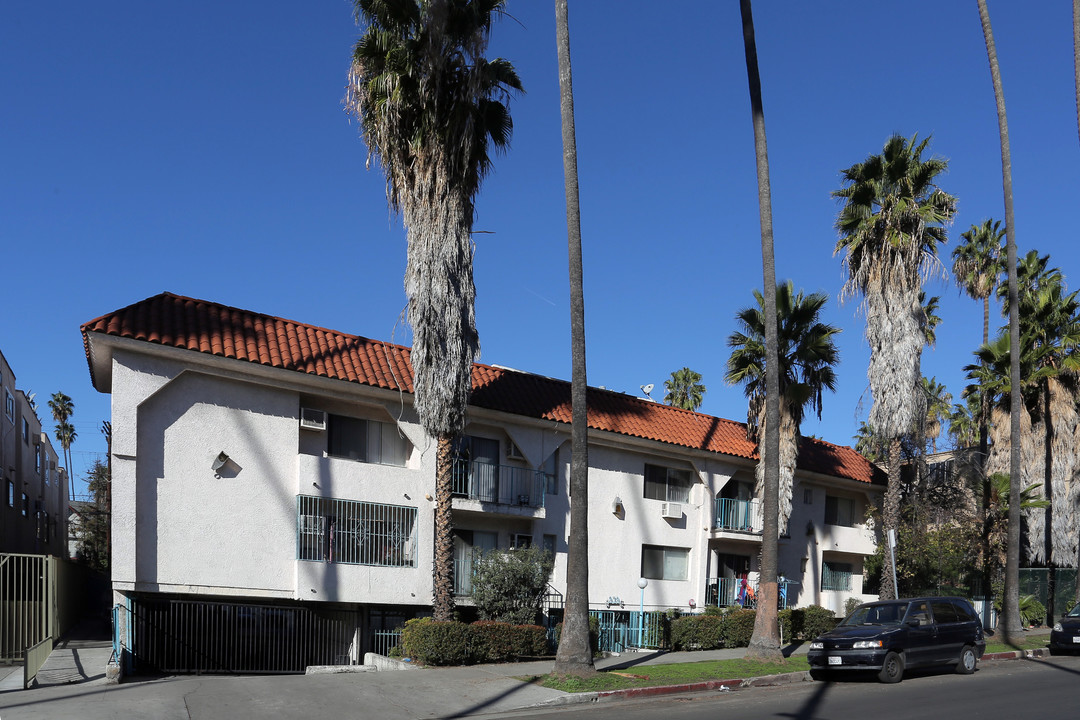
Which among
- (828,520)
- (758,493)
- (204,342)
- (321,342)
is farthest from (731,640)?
(204,342)

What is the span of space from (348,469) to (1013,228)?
1827 cm

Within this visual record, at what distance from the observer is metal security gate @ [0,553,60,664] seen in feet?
56.9

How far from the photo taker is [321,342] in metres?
21.5

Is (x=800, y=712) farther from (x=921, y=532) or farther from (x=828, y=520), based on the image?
(x=828, y=520)

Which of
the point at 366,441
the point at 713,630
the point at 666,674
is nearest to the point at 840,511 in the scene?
the point at 713,630

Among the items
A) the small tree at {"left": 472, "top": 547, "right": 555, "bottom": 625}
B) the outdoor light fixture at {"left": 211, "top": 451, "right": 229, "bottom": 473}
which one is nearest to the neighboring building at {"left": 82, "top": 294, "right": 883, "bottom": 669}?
the outdoor light fixture at {"left": 211, "top": 451, "right": 229, "bottom": 473}

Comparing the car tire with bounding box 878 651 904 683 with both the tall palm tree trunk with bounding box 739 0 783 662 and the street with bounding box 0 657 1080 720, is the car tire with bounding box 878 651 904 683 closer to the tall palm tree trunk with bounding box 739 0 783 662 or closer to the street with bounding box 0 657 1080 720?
the street with bounding box 0 657 1080 720

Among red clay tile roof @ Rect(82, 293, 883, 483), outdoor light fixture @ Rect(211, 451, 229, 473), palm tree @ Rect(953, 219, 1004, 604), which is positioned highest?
palm tree @ Rect(953, 219, 1004, 604)

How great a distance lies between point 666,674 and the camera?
1727 centimetres

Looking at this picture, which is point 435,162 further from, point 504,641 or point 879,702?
point 879,702

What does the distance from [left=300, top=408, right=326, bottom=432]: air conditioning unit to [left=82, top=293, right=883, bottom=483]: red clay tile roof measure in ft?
3.37

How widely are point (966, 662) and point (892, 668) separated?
249cm

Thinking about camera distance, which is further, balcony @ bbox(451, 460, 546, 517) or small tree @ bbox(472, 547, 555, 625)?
balcony @ bbox(451, 460, 546, 517)

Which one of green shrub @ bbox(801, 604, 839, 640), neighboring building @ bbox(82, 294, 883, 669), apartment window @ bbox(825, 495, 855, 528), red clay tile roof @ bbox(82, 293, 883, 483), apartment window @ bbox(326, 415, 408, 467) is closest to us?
neighboring building @ bbox(82, 294, 883, 669)
